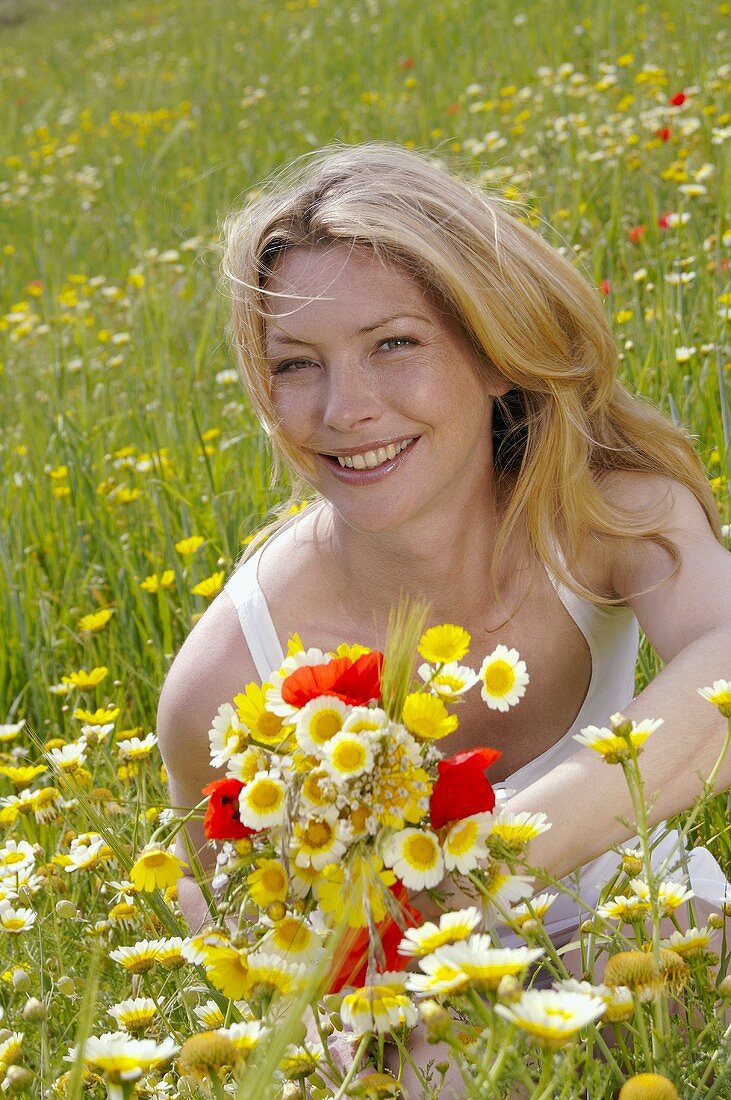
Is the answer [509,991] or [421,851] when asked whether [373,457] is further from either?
[509,991]

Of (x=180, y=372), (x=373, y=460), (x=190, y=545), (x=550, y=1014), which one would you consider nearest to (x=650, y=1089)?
(x=550, y=1014)

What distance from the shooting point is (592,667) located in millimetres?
1948

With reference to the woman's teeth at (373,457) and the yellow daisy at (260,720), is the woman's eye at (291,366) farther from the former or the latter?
the yellow daisy at (260,720)

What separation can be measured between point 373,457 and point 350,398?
0.28 ft

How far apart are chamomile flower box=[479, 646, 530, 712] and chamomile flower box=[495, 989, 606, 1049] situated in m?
0.38

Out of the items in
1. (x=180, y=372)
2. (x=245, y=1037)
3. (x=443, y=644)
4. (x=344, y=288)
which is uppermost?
(x=180, y=372)

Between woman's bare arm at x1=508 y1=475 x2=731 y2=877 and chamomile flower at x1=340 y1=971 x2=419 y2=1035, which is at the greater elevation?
woman's bare arm at x1=508 y1=475 x2=731 y2=877

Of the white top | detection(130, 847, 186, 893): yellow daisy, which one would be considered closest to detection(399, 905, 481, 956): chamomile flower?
detection(130, 847, 186, 893): yellow daisy

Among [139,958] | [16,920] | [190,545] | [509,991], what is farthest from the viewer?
[190,545]

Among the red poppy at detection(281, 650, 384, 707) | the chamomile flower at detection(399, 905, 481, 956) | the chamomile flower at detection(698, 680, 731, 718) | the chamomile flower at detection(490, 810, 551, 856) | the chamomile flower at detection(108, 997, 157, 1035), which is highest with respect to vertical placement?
the red poppy at detection(281, 650, 384, 707)

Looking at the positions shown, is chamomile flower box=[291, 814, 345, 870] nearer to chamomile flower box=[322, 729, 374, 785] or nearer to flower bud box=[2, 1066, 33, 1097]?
chamomile flower box=[322, 729, 374, 785]

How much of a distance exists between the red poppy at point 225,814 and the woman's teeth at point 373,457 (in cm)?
71

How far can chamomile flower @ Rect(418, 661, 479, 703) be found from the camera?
3.38ft

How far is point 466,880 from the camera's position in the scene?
1078 millimetres
